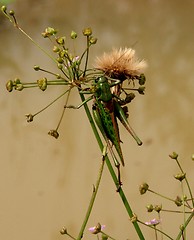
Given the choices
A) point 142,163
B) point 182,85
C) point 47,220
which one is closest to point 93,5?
point 182,85

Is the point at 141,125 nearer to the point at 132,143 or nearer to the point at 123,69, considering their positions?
the point at 132,143

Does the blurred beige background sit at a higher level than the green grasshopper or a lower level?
higher

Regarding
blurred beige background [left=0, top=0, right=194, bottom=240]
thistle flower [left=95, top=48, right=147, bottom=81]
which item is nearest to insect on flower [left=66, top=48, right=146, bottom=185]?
thistle flower [left=95, top=48, right=147, bottom=81]

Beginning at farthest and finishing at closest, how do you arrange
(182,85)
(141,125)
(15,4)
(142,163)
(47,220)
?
(15,4)
(182,85)
(141,125)
(142,163)
(47,220)

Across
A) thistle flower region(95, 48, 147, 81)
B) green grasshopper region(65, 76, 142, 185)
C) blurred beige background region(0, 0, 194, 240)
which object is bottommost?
green grasshopper region(65, 76, 142, 185)

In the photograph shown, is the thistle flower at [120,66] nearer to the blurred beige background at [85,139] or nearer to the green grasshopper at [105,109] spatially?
the green grasshopper at [105,109]

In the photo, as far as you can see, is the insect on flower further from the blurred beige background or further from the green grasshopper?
the blurred beige background

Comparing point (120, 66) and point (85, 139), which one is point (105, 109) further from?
point (85, 139)

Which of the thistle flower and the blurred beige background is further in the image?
the blurred beige background
